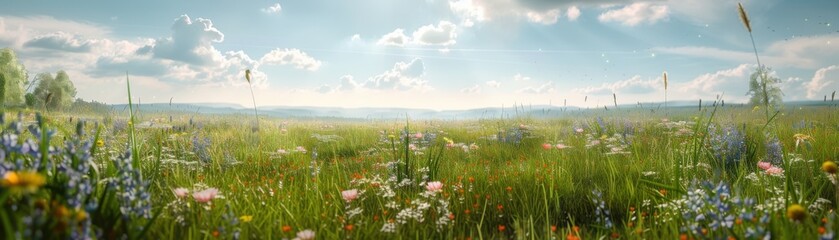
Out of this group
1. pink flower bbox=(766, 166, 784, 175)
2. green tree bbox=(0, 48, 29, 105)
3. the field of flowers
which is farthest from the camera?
green tree bbox=(0, 48, 29, 105)

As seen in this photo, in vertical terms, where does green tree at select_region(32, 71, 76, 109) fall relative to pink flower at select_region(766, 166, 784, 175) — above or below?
above

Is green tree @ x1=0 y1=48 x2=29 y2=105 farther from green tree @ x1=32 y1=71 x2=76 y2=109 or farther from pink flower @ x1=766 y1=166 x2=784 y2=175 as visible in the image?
pink flower @ x1=766 y1=166 x2=784 y2=175

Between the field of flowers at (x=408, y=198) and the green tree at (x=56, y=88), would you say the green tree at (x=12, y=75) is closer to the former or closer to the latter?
the green tree at (x=56, y=88)

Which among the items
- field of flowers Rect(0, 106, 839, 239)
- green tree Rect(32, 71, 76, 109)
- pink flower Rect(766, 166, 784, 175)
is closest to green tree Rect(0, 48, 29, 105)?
green tree Rect(32, 71, 76, 109)

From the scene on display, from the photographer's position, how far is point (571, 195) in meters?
3.65

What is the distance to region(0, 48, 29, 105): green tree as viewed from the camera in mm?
46406

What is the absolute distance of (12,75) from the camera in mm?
47812

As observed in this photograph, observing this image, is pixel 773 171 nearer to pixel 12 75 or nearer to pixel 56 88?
pixel 12 75

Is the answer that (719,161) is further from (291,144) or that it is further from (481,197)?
(291,144)

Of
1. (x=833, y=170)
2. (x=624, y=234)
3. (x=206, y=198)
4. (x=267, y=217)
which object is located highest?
(x=833, y=170)

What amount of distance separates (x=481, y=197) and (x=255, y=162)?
312 cm

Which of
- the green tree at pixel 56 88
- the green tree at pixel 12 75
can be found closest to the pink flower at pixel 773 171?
the green tree at pixel 12 75

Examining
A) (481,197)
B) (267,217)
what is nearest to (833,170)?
(481,197)

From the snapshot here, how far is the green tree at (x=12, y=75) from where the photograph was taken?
4641 centimetres
